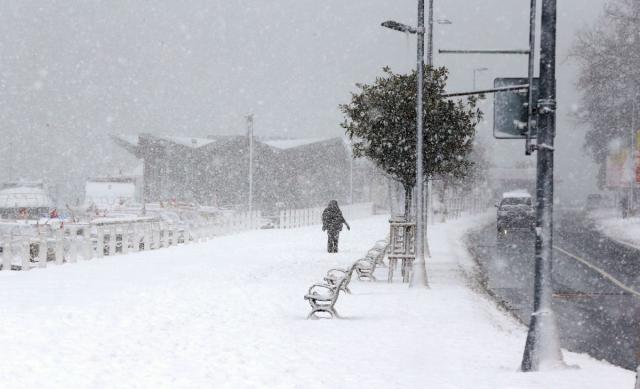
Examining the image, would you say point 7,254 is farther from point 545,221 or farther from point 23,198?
point 23,198

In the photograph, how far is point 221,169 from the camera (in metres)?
75.2

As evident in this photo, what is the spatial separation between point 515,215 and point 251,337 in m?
31.7

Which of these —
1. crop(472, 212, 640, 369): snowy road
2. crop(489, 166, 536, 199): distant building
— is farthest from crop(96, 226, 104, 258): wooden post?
crop(489, 166, 536, 199): distant building

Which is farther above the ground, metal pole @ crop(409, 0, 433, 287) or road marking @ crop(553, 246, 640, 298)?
metal pole @ crop(409, 0, 433, 287)

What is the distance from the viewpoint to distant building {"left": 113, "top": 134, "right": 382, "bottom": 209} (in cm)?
7406

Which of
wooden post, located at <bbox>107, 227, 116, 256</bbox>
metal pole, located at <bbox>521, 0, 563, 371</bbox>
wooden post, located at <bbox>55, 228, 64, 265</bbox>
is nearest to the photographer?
metal pole, located at <bbox>521, 0, 563, 371</bbox>

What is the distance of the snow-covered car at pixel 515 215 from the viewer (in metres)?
40.6

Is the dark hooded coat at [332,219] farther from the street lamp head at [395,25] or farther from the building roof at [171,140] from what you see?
the building roof at [171,140]

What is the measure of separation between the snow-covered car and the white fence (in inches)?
483

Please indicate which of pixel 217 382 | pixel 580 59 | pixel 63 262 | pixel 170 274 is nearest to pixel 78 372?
pixel 217 382

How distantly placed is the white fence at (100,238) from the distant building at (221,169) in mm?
26572

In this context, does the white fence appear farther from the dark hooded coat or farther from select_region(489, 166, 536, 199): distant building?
select_region(489, 166, 536, 199): distant building

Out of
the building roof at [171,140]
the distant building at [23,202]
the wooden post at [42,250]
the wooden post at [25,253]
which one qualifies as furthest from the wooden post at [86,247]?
the building roof at [171,140]

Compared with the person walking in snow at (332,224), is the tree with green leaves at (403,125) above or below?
above
